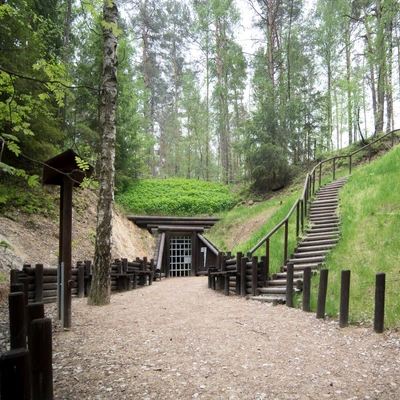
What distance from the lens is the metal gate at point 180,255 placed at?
18.1m

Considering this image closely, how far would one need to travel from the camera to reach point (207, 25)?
80.1ft

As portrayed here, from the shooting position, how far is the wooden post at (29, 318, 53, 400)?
2.18m

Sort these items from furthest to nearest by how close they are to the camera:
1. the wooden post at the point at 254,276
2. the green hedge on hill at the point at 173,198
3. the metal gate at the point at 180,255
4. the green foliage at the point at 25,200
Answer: the green hedge on hill at the point at 173,198
the metal gate at the point at 180,255
the green foliage at the point at 25,200
the wooden post at the point at 254,276

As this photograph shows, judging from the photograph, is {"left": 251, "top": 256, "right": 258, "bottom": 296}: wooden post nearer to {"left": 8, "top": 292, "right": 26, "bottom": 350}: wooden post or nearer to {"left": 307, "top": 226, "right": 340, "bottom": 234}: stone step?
{"left": 307, "top": 226, "right": 340, "bottom": 234}: stone step

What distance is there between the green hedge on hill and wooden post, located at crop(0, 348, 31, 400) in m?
17.8

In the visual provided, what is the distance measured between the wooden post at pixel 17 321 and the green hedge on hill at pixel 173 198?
16689mm

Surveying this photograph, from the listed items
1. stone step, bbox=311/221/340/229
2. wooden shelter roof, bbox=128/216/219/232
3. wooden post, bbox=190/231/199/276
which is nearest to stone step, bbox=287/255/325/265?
stone step, bbox=311/221/340/229

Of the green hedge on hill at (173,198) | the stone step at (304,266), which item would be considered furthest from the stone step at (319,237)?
the green hedge on hill at (173,198)

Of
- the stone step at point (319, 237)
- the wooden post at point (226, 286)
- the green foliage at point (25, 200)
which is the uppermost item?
the green foliage at point (25, 200)

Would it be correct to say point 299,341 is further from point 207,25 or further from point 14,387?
point 207,25

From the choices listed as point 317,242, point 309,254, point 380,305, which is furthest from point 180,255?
point 380,305

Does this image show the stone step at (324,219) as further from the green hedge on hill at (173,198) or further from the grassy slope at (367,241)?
the green hedge on hill at (173,198)

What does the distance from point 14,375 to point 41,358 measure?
→ 52cm

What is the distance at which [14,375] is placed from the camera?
172cm
